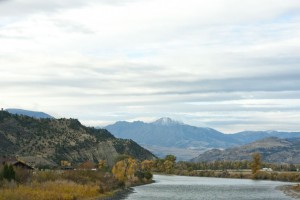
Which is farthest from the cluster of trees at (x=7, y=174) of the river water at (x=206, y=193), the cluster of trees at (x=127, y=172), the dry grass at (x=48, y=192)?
the cluster of trees at (x=127, y=172)

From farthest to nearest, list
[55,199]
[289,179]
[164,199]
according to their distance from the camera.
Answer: [289,179]
[164,199]
[55,199]

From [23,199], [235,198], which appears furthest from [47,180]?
[235,198]

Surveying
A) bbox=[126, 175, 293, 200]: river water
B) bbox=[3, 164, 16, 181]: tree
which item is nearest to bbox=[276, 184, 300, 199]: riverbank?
bbox=[126, 175, 293, 200]: river water

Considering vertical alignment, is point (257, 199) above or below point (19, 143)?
below

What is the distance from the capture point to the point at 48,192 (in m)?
69.2

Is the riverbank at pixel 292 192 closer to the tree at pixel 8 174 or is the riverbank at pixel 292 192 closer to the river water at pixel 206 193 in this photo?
the river water at pixel 206 193

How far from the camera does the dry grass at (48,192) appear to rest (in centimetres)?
6253

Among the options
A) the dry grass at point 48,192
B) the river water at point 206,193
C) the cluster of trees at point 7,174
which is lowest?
the river water at point 206,193

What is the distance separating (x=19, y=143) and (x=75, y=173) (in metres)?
97.6

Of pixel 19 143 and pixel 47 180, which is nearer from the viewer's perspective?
pixel 47 180

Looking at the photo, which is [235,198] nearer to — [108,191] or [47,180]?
[108,191]

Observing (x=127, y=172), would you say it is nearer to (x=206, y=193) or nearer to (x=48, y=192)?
(x=206, y=193)

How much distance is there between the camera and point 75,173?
104 m

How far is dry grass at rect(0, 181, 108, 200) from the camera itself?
62531 mm
